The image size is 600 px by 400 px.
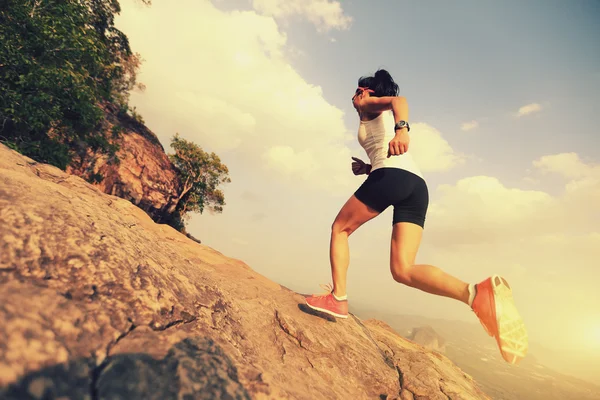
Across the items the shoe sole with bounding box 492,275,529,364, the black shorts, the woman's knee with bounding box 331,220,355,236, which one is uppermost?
the black shorts

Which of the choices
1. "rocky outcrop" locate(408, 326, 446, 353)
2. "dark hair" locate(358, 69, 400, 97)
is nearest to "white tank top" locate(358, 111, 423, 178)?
"dark hair" locate(358, 69, 400, 97)

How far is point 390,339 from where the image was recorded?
502 centimetres

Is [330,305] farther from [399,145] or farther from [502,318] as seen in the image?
[399,145]

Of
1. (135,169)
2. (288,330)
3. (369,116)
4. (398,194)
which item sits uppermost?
(369,116)

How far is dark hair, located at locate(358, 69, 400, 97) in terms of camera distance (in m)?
3.39

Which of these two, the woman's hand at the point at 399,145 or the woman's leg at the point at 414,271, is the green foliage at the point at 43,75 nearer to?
the woman's hand at the point at 399,145

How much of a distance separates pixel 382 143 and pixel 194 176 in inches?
973

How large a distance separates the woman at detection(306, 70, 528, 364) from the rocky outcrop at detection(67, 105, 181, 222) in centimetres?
1509

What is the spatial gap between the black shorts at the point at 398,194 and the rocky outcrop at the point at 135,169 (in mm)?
15429

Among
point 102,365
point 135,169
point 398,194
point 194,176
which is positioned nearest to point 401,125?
point 398,194

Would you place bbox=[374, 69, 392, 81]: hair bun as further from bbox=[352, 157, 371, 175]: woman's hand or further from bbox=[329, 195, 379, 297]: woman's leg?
bbox=[329, 195, 379, 297]: woman's leg

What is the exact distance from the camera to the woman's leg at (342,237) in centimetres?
313

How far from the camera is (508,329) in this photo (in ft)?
7.30

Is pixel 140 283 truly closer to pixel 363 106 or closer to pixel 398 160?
pixel 398 160
